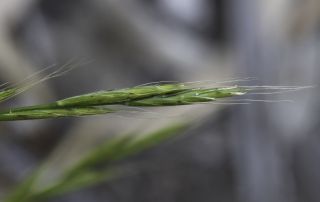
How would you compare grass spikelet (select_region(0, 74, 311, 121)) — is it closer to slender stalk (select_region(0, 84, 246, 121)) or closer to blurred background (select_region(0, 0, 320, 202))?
slender stalk (select_region(0, 84, 246, 121))

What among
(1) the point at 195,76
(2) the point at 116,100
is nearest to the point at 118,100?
(2) the point at 116,100

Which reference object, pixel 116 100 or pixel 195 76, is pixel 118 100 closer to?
pixel 116 100

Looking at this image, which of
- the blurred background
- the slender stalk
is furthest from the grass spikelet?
the blurred background

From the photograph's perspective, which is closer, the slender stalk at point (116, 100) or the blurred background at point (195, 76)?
the slender stalk at point (116, 100)

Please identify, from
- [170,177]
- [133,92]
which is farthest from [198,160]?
[133,92]

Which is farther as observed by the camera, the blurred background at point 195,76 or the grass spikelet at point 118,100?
the blurred background at point 195,76

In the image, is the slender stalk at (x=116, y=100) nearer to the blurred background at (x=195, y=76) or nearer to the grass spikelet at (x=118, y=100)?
the grass spikelet at (x=118, y=100)

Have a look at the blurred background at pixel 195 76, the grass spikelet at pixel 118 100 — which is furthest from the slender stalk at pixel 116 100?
the blurred background at pixel 195 76

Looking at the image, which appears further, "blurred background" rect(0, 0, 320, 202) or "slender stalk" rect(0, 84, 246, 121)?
"blurred background" rect(0, 0, 320, 202)
